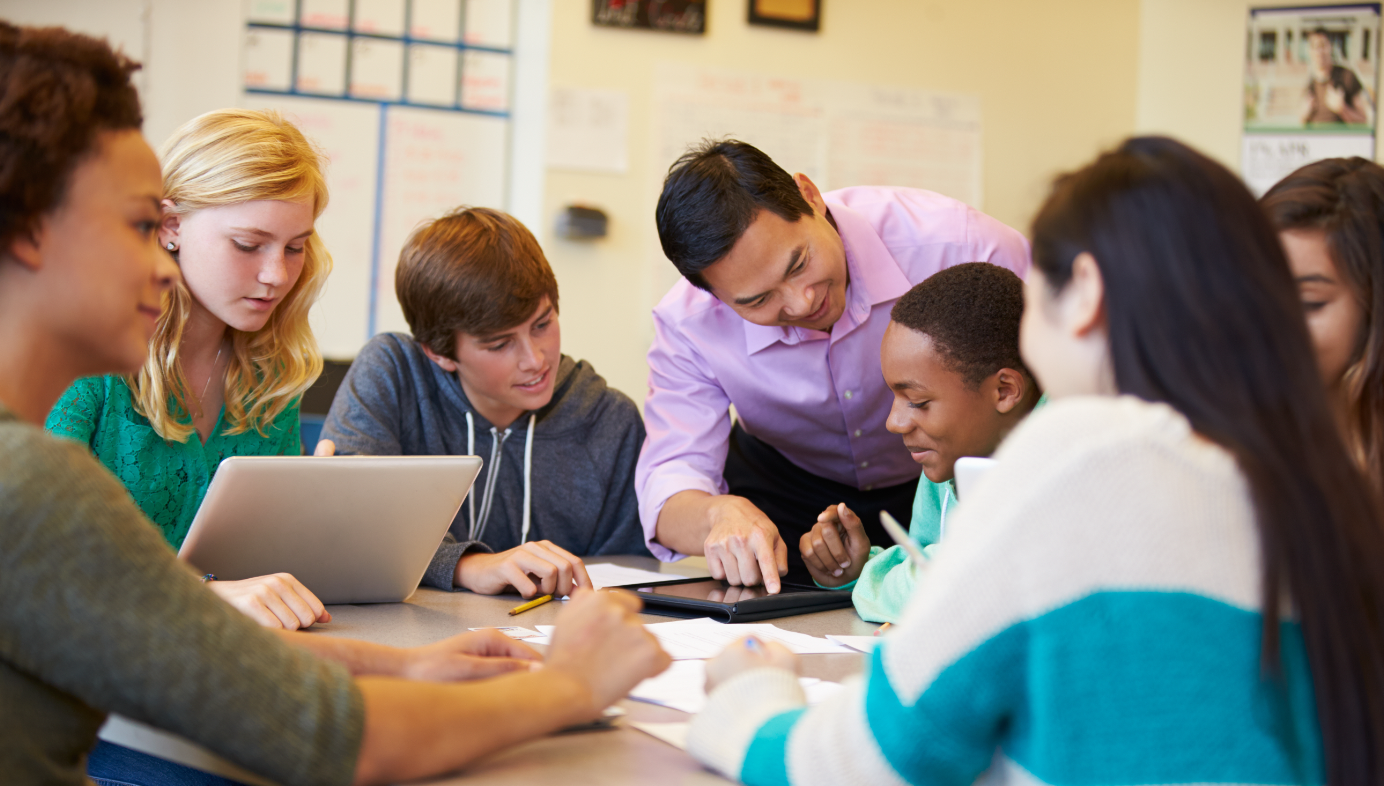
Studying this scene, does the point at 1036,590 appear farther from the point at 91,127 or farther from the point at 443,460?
the point at 443,460

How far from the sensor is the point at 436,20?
3457mm

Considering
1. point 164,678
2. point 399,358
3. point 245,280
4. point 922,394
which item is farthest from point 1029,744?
point 399,358

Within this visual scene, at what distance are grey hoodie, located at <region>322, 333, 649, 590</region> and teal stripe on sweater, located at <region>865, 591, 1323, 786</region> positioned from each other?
1.36 meters

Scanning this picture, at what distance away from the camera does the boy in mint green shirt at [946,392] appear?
1588mm

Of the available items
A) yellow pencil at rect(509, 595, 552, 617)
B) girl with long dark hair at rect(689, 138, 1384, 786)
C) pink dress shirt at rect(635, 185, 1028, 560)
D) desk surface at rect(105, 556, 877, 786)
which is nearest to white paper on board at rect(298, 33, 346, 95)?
pink dress shirt at rect(635, 185, 1028, 560)

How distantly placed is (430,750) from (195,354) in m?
1.12

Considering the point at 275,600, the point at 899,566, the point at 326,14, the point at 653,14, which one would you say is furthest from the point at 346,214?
the point at 899,566

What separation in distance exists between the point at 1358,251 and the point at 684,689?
0.84 meters

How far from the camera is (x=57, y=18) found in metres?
3.14

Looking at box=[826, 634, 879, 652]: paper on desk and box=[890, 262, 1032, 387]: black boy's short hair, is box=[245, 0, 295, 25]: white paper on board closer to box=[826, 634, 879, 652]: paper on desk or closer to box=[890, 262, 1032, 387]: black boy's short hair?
box=[890, 262, 1032, 387]: black boy's short hair

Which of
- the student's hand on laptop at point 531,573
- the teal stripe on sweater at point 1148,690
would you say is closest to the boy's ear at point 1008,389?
the student's hand on laptop at point 531,573

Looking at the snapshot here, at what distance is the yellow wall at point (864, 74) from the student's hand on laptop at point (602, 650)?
245 centimetres

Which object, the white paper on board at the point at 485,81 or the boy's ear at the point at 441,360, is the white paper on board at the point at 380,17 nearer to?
the white paper on board at the point at 485,81

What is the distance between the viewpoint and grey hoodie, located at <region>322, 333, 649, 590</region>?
1.93m
